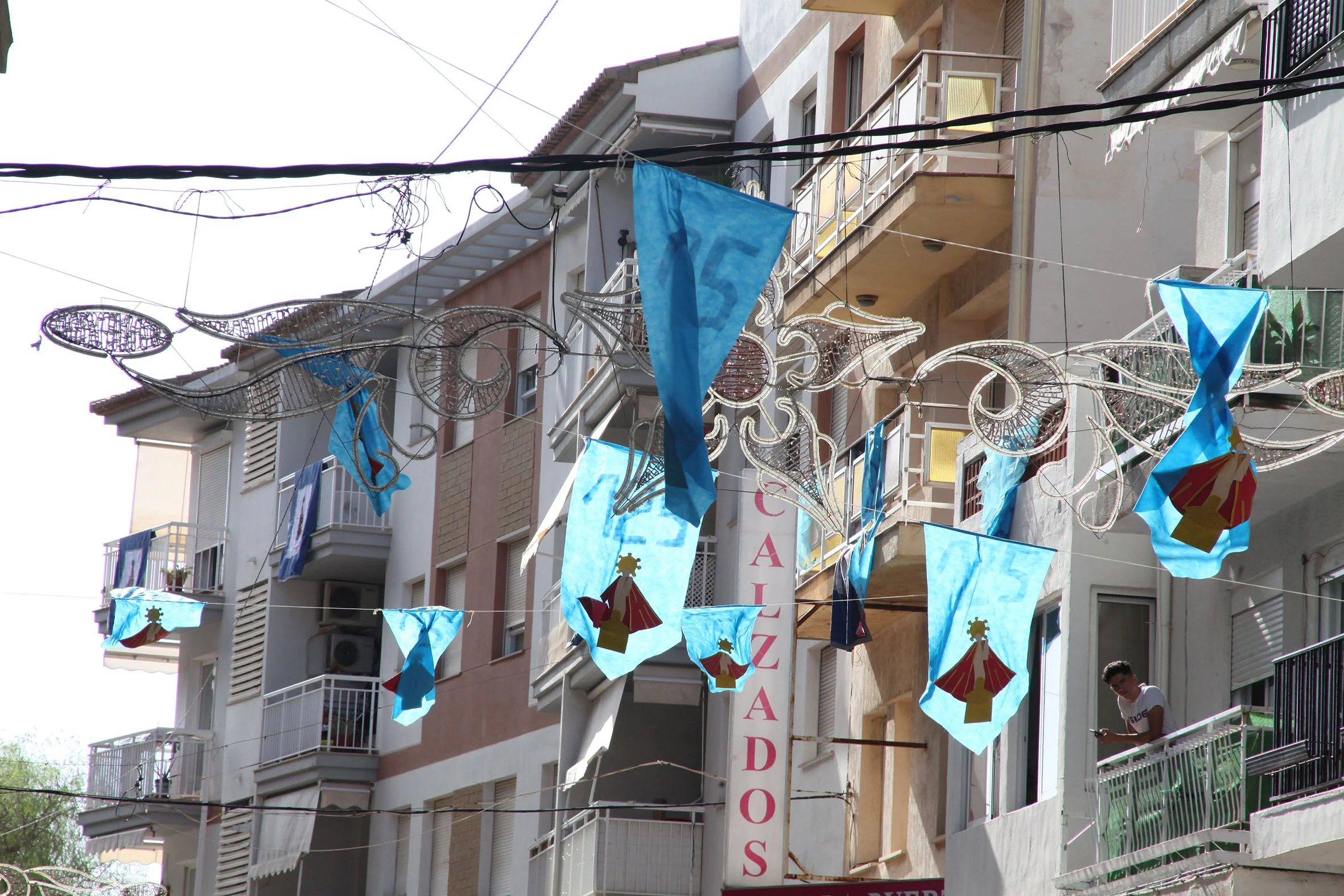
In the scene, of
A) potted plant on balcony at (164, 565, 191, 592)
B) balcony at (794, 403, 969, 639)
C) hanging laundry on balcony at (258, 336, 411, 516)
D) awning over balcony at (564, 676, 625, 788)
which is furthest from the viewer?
potted plant on balcony at (164, 565, 191, 592)

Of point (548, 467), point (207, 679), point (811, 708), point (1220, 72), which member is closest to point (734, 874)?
point (811, 708)

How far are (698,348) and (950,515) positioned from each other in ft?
34.2

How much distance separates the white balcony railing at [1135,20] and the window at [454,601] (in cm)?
1731

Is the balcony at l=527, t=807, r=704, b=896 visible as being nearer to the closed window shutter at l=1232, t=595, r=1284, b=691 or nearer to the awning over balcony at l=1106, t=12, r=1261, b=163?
the closed window shutter at l=1232, t=595, r=1284, b=691

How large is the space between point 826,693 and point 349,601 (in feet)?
48.8

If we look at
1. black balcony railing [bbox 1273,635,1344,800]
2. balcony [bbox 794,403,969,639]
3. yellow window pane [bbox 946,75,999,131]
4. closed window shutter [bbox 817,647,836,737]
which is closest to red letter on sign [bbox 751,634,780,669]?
balcony [bbox 794,403,969,639]

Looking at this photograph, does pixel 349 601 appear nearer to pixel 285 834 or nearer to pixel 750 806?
pixel 285 834

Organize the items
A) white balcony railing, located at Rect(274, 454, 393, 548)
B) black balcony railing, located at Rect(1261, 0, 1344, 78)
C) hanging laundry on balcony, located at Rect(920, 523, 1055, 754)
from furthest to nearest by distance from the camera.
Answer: white balcony railing, located at Rect(274, 454, 393, 548) → hanging laundry on balcony, located at Rect(920, 523, 1055, 754) → black balcony railing, located at Rect(1261, 0, 1344, 78)

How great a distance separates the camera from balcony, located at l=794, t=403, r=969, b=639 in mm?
18703

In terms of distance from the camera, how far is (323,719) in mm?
33531

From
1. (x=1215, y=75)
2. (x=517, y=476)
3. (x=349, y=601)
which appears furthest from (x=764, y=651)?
(x=349, y=601)

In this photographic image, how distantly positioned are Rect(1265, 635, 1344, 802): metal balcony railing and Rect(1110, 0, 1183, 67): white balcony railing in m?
5.52

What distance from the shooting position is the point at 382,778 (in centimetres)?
3366

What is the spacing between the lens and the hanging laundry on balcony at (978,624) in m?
13.7
